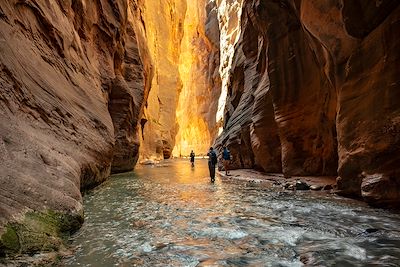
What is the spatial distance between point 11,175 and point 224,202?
5.31 m

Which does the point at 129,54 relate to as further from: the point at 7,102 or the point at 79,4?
the point at 7,102

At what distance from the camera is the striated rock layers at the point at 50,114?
4223 millimetres

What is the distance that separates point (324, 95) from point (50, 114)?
9.71m

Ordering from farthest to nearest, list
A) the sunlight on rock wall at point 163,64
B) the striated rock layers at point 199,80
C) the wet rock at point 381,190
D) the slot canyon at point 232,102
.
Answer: the striated rock layers at point 199,80 → the sunlight on rock wall at point 163,64 → the wet rock at point 381,190 → the slot canyon at point 232,102

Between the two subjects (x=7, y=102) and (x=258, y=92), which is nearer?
(x=7, y=102)

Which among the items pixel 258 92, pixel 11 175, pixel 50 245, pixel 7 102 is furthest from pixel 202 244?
pixel 258 92

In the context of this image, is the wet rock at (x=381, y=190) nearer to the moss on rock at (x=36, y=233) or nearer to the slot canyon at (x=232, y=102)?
the slot canyon at (x=232, y=102)

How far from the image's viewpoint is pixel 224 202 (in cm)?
827

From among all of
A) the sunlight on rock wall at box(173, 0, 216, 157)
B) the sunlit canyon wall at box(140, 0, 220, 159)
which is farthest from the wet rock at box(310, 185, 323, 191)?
the sunlight on rock wall at box(173, 0, 216, 157)

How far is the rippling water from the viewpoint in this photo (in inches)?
159

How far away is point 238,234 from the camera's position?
17.0 ft

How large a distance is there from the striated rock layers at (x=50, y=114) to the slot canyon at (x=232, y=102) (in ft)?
0.10

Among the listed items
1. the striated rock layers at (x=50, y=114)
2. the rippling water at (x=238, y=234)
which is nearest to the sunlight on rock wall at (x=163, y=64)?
the striated rock layers at (x=50, y=114)

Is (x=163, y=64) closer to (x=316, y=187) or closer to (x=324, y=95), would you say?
(x=324, y=95)
